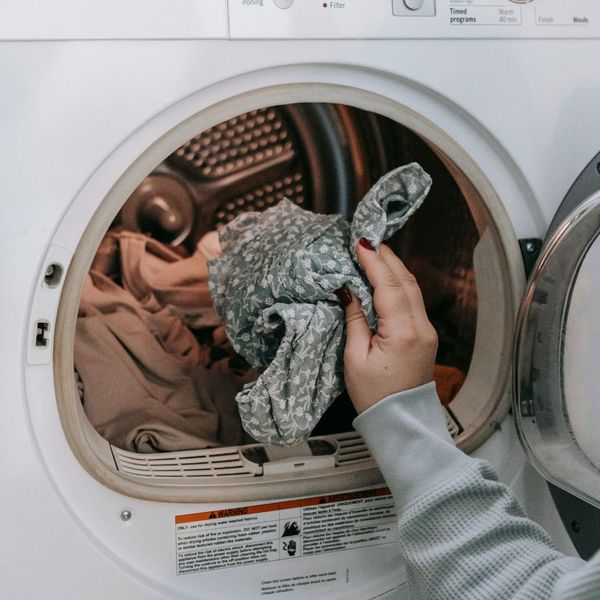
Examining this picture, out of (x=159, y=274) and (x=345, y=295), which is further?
(x=159, y=274)

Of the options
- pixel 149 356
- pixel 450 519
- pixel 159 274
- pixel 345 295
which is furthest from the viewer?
pixel 159 274

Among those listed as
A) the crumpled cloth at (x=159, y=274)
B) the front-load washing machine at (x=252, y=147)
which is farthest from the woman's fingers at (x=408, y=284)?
the crumpled cloth at (x=159, y=274)

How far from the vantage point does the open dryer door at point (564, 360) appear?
2.74 feet

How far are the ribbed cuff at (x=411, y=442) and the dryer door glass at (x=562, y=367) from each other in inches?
6.1

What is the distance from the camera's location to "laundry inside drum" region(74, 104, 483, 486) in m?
0.92

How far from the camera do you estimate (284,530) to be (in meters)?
0.86

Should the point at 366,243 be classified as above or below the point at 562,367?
above

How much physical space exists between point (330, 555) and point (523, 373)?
0.30 metres

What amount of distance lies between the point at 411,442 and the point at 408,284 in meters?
0.16

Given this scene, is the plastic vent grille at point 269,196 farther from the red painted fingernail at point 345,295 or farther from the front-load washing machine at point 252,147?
the red painted fingernail at point 345,295

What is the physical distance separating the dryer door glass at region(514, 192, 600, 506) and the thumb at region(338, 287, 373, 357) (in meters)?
0.19

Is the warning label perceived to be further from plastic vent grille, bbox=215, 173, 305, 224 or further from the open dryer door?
plastic vent grille, bbox=215, 173, 305, 224

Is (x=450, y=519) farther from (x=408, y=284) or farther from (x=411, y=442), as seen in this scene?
(x=408, y=284)

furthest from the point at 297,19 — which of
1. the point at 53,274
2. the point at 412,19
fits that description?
the point at 53,274
